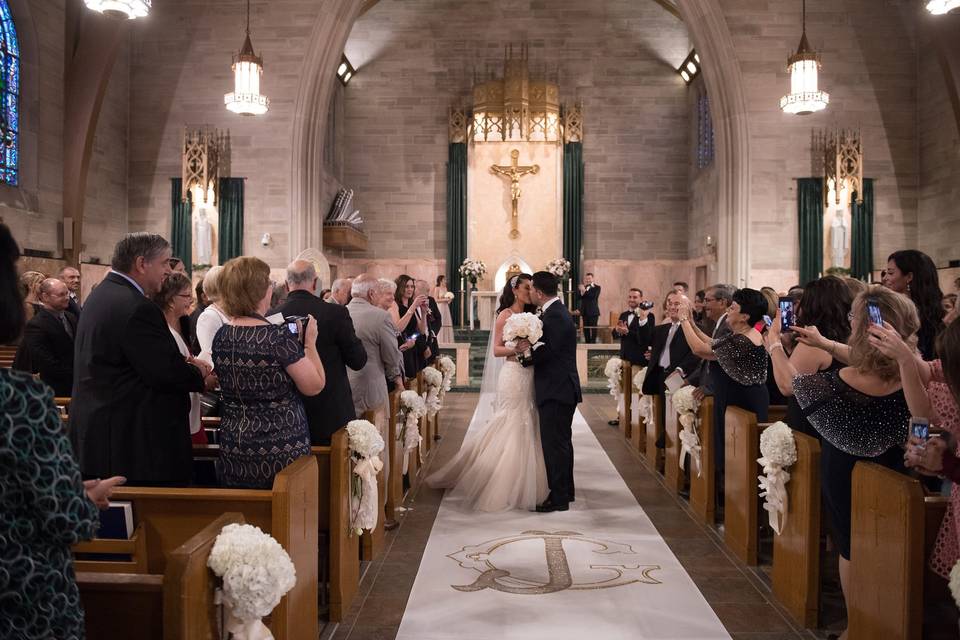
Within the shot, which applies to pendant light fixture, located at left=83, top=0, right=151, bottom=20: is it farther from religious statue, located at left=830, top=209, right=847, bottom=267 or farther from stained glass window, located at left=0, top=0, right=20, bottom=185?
religious statue, located at left=830, top=209, right=847, bottom=267

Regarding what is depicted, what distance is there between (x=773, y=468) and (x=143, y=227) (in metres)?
12.4

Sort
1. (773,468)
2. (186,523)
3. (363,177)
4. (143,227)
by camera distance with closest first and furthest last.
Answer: (186,523), (773,468), (143,227), (363,177)

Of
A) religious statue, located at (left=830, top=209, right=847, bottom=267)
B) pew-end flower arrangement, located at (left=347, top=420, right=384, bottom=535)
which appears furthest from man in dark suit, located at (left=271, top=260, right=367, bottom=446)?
religious statue, located at (left=830, top=209, right=847, bottom=267)

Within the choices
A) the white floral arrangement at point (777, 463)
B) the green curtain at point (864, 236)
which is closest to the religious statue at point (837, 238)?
the green curtain at point (864, 236)

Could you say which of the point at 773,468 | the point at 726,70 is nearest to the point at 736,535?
the point at 773,468

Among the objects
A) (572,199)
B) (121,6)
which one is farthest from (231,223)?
(572,199)

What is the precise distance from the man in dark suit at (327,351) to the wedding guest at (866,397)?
214cm

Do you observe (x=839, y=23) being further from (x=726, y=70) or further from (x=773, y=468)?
(x=773, y=468)

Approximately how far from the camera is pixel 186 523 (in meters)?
2.62

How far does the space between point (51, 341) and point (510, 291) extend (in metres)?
3.20

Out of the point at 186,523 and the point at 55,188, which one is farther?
the point at 55,188

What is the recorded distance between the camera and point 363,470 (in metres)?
3.68

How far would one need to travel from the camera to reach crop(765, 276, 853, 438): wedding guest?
3496 millimetres

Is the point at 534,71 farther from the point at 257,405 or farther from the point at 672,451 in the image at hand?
the point at 257,405
